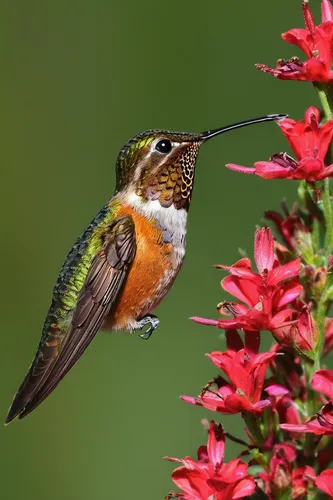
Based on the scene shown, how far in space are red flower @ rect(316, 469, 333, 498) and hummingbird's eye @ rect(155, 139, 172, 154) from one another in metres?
1.34

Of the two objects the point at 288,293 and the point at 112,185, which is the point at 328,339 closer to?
the point at 288,293

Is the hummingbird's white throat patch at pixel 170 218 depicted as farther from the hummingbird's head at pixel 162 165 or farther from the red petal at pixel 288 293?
the red petal at pixel 288 293

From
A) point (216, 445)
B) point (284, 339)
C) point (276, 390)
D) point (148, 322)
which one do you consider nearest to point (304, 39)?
point (284, 339)

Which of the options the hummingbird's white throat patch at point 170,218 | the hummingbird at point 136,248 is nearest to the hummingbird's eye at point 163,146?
the hummingbird at point 136,248

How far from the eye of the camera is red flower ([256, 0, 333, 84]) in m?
2.05

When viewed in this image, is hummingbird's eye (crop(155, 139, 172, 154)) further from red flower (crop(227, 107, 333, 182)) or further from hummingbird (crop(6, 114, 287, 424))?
red flower (crop(227, 107, 333, 182))

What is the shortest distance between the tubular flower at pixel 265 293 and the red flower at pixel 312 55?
1.12 ft

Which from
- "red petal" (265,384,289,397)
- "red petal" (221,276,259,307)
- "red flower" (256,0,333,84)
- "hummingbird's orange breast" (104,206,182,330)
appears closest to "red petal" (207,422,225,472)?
"red petal" (265,384,289,397)

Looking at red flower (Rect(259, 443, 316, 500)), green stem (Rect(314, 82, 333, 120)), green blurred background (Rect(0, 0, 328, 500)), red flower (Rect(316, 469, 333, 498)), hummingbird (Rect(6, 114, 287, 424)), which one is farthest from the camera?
green blurred background (Rect(0, 0, 328, 500))

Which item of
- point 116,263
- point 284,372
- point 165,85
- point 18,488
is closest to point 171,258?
point 116,263

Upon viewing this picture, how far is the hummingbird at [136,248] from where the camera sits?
289 centimetres

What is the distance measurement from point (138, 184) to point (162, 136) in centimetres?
18

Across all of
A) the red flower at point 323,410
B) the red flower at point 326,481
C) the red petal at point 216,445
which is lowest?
the red flower at point 326,481

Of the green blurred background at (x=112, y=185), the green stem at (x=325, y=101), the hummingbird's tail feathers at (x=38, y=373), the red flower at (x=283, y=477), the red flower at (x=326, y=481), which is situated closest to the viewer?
the red flower at (x=326, y=481)
